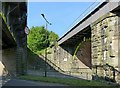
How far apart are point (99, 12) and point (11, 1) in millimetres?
8294

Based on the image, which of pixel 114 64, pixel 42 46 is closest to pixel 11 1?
pixel 114 64

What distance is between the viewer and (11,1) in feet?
104

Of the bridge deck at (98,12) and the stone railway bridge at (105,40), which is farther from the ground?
the bridge deck at (98,12)

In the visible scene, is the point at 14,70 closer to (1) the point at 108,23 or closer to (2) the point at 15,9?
(2) the point at 15,9

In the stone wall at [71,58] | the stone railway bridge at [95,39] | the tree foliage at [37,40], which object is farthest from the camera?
the tree foliage at [37,40]

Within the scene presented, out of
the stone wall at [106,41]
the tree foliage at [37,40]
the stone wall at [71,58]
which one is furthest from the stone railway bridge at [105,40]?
the tree foliage at [37,40]

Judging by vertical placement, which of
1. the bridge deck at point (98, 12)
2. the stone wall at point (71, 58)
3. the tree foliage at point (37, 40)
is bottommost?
the stone wall at point (71, 58)

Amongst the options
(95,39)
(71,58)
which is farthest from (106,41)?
(71,58)

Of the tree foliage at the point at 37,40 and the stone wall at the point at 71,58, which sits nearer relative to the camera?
the stone wall at the point at 71,58

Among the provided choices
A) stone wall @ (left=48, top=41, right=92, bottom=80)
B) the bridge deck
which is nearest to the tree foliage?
stone wall @ (left=48, top=41, right=92, bottom=80)

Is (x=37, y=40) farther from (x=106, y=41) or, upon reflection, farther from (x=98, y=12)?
(x=106, y=41)

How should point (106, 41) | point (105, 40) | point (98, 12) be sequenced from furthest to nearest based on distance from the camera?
1. point (98, 12)
2. point (105, 40)
3. point (106, 41)

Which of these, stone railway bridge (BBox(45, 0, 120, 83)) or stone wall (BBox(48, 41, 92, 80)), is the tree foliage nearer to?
stone wall (BBox(48, 41, 92, 80))

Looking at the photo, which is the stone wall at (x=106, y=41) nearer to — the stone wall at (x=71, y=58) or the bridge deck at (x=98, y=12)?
the bridge deck at (x=98, y=12)
